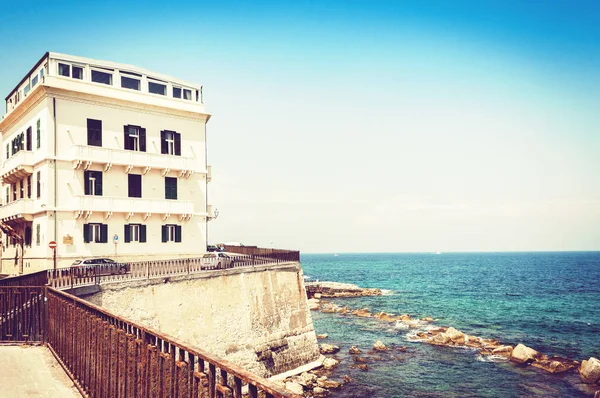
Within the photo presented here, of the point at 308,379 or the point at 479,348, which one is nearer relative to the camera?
the point at 308,379

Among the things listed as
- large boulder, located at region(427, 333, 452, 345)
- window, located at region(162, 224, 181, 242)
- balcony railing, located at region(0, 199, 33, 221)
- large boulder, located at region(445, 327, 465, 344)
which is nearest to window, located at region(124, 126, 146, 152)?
window, located at region(162, 224, 181, 242)

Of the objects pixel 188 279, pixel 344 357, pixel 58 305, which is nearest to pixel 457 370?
pixel 344 357

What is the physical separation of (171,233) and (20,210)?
9788 millimetres

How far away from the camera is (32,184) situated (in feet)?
98.0

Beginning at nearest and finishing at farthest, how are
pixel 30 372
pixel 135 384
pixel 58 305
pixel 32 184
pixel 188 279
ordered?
1. pixel 135 384
2. pixel 30 372
3. pixel 58 305
4. pixel 188 279
5. pixel 32 184

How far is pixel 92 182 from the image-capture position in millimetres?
28828

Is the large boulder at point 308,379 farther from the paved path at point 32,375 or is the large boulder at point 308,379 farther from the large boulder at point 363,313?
the large boulder at point 363,313

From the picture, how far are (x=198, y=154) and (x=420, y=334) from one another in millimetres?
24336

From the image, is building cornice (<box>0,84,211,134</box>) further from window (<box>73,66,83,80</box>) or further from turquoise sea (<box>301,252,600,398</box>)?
turquoise sea (<box>301,252,600,398</box>)

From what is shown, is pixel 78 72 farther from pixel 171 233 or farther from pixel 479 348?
pixel 479 348

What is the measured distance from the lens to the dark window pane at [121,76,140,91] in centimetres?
3108

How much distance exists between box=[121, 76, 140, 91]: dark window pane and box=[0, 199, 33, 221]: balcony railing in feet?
32.3

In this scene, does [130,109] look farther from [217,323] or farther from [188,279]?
[217,323]

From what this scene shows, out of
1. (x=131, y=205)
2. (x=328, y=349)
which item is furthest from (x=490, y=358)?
(x=131, y=205)
